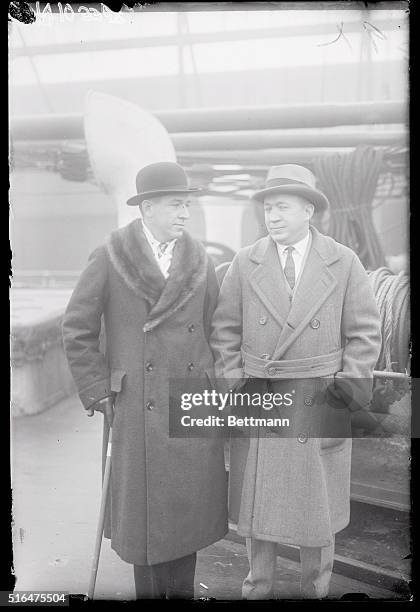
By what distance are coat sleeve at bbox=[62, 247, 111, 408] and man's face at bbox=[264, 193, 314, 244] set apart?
0.63 m

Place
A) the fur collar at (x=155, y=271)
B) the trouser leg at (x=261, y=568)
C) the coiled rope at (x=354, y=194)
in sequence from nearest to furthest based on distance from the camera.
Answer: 1. the fur collar at (x=155, y=271)
2. the trouser leg at (x=261, y=568)
3. the coiled rope at (x=354, y=194)

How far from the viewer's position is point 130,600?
2500 mm

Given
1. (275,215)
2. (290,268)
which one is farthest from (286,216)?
(290,268)

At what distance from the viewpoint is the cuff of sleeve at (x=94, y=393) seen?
7.50 ft

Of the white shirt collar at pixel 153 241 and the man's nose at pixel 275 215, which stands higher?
the man's nose at pixel 275 215

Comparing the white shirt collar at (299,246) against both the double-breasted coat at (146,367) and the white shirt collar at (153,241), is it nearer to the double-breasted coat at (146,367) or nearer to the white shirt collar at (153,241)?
the double-breasted coat at (146,367)

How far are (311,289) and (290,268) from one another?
0.11 m

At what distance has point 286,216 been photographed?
234 centimetres

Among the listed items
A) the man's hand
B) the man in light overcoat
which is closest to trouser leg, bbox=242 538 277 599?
the man in light overcoat

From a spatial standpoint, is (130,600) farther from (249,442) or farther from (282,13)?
(282,13)

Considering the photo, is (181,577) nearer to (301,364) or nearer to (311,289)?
(301,364)

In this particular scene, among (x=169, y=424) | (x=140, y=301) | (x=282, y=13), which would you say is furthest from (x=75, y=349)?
(x=282, y=13)

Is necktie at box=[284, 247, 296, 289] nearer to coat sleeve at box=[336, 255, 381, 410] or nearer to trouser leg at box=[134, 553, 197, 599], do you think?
coat sleeve at box=[336, 255, 381, 410]

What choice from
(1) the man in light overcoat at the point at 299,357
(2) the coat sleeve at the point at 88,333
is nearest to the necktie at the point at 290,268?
(1) the man in light overcoat at the point at 299,357
